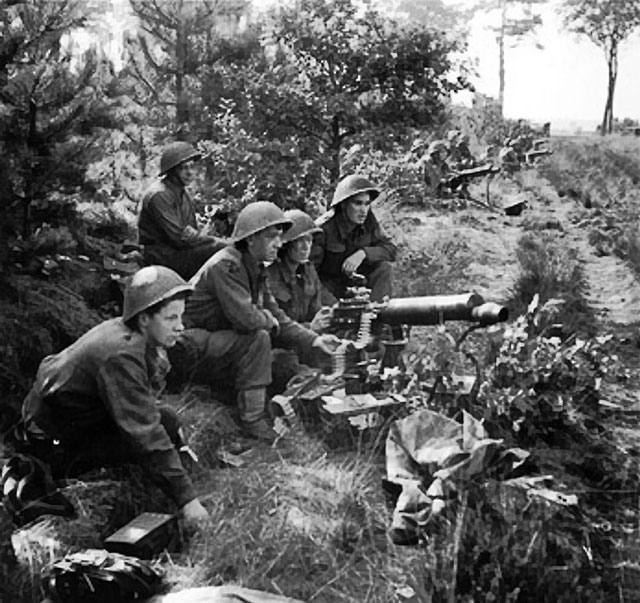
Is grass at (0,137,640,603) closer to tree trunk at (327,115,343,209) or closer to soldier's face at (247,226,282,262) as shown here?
soldier's face at (247,226,282,262)

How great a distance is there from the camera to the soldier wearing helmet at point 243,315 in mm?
5070

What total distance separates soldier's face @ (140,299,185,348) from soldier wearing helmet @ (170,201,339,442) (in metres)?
1.03

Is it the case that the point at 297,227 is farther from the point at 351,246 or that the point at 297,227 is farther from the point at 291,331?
the point at 351,246

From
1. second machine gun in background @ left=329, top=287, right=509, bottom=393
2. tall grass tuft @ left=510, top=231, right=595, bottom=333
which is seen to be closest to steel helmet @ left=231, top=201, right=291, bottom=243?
second machine gun in background @ left=329, top=287, right=509, bottom=393

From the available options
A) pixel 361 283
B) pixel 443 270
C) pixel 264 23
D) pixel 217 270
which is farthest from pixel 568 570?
pixel 264 23

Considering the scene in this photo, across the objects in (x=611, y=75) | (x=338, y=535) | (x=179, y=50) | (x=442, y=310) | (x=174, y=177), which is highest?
(x=179, y=50)

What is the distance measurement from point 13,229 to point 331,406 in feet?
6.46

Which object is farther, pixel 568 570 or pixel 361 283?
pixel 361 283

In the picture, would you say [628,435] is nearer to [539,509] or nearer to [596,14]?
[539,509]

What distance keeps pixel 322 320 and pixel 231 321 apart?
0.74 m

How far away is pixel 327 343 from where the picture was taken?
214 inches

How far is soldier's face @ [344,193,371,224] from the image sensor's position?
6184mm

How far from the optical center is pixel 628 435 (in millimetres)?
5535

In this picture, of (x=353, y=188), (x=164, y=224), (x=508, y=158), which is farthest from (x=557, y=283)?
(x=164, y=224)
